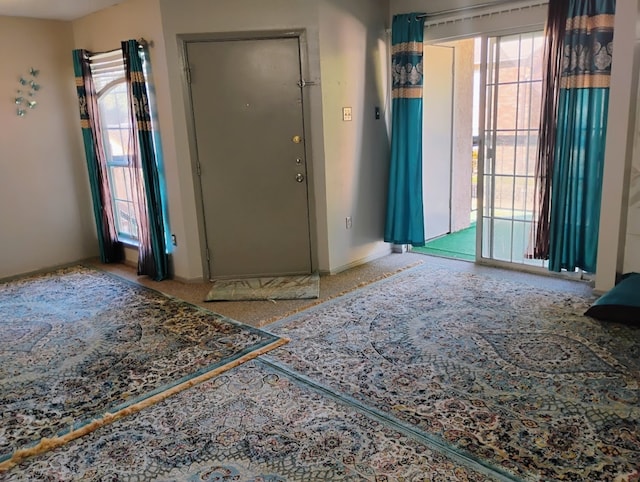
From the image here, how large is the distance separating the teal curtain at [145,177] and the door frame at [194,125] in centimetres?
37

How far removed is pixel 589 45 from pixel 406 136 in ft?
5.37

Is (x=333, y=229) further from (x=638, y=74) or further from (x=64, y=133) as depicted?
(x=64, y=133)

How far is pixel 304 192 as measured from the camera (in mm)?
4469

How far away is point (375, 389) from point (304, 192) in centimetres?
222

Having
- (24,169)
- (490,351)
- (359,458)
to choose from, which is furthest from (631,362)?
(24,169)

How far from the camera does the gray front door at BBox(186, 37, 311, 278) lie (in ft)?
13.9

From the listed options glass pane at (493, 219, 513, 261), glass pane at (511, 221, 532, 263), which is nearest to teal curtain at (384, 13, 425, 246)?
glass pane at (493, 219, 513, 261)

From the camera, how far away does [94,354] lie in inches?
127

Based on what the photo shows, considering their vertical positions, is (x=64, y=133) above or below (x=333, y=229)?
above

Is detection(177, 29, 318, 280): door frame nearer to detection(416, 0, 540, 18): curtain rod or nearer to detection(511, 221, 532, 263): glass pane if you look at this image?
detection(416, 0, 540, 18): curtain rod

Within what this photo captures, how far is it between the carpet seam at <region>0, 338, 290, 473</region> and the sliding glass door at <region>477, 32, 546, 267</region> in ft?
8.09

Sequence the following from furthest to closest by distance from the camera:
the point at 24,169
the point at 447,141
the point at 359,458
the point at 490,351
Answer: the point at 447,141
the point at 24,169
the point at 490,351
the point at 359,458

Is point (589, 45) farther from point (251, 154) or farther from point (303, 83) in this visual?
point (251, 154)

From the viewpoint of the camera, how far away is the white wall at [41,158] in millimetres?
4840
